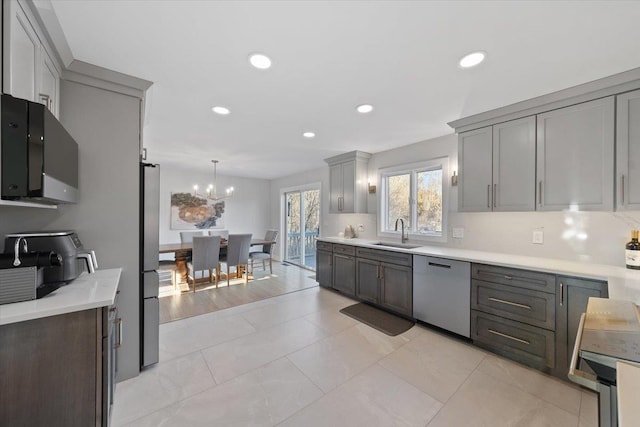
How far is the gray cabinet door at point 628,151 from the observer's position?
1814 mm

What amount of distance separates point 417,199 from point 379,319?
1.77m

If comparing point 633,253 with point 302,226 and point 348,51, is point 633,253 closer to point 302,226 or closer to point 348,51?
point 348,51

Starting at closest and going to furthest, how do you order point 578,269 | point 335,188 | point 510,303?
point 578,269 < point 510,303 < point 335,188

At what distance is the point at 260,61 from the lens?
5.67ft

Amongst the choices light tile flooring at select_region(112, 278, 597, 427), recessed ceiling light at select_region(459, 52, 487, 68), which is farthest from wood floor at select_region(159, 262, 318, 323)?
recessed ceiling light at select_region(459, 52, 487, 68)

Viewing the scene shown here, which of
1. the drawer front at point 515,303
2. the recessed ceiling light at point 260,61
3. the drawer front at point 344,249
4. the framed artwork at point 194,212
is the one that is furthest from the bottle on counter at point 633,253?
the framed artwork at point 194,212

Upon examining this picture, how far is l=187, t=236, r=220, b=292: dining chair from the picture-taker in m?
4.02

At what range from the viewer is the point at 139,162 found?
198cm

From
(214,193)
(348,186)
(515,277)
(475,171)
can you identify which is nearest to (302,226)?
(348,186)

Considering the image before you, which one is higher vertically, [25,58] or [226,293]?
[25,58]

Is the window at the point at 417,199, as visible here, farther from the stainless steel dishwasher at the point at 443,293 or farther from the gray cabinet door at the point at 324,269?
the gray cabinet door at the point at 324,269

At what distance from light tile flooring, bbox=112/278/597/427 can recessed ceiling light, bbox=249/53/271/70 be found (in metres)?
2.36

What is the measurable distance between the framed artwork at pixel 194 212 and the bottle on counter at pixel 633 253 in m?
6.76

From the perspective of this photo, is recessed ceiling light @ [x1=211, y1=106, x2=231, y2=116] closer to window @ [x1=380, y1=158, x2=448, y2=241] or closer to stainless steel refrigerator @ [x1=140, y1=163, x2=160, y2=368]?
stainless steel refrigerator @ [x1=140, y1=163, x2=160, y2=368]
